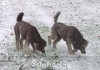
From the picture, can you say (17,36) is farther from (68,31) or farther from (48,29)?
(48,29)

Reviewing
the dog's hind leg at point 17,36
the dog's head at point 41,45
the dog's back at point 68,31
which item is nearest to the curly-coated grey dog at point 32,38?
the dog's head at point 41,45

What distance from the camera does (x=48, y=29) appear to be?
490 inches

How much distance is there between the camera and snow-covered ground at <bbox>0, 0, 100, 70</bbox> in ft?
28.6

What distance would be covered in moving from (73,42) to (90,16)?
5.99 m

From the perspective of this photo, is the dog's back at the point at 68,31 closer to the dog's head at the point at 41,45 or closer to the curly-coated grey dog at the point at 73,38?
the curly-coated grey dog at the point at 73,38

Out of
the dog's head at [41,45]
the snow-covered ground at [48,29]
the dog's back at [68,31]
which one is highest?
the dog's back at [68,31]

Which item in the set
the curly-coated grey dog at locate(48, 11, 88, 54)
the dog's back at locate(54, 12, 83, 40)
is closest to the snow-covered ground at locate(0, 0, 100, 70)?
the curly-coated grey dog at locate(48, 11, 88, 54)

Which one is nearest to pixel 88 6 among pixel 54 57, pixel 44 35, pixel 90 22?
pixel 90 22

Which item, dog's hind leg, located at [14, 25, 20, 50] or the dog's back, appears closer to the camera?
the dog's back

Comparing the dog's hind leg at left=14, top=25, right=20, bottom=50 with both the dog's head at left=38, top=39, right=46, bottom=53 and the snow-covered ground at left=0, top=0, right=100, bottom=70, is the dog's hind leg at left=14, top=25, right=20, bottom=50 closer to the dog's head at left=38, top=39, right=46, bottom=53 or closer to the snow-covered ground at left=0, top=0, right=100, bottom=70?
the snow-covered ground at left=0, top=0, right=100, bottom=70

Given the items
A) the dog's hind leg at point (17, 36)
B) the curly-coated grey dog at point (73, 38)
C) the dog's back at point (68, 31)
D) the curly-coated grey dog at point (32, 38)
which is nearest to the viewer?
the curly-coated grey dog at point (32, 38)

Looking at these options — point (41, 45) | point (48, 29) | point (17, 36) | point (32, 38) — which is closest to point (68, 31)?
point (41, 45)

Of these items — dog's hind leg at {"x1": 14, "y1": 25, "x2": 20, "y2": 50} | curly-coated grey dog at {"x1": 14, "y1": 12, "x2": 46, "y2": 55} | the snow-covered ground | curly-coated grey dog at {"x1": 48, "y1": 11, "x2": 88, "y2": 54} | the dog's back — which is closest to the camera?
the snow-covered ground

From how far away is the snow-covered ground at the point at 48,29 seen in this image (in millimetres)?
8710
